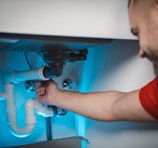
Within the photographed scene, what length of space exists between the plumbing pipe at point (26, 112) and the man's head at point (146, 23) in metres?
0.51

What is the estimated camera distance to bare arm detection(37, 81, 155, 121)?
2.78ft

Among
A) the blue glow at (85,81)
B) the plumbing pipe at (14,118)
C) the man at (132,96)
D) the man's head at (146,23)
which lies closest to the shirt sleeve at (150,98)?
the man at (132,96)

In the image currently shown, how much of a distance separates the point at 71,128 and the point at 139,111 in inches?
17.6

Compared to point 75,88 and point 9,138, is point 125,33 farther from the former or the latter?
point 9,138

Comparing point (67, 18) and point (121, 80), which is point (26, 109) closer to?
point (121, 80)

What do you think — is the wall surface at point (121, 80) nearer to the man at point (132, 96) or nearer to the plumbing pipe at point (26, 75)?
the man at point (132, 96)

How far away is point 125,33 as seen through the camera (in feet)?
2.54

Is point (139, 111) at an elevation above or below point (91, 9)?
below

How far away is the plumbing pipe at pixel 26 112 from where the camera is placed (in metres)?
1.03

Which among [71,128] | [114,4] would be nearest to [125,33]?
[114,4]

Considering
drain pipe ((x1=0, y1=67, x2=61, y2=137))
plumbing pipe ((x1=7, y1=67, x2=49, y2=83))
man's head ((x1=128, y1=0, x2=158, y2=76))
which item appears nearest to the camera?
man's head ((x1=128, y1=0, x2=158, y2=76))

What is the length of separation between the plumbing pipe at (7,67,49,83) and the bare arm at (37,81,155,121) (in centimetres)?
7

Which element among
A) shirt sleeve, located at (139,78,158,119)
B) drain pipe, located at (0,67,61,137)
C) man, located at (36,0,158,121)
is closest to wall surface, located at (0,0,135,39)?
man, located at (36,0,158,121)

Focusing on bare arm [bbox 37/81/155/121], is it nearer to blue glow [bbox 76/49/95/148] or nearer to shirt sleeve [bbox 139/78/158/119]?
shirt sleeve [bbox 139/78/158/119]
